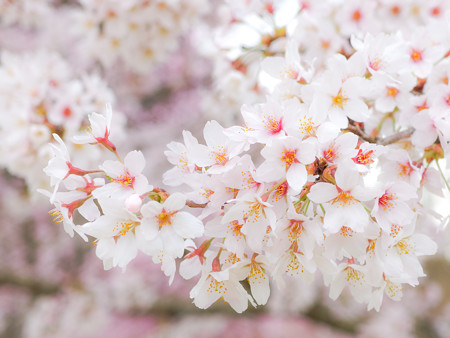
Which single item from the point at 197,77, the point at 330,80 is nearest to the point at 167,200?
the point at 330,80

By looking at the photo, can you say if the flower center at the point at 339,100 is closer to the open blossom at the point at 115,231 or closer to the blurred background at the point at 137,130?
the open blossom at the point at 115,231

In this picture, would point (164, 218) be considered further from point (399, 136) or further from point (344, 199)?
point (399, 136)

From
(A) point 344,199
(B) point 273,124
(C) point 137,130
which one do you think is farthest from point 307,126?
(C) point 137,130

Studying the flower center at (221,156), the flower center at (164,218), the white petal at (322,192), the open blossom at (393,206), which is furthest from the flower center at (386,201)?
the flower center at (164,218)

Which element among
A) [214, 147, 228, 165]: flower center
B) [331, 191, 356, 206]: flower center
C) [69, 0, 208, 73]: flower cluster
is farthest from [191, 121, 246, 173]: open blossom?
[69, 0, 208, 73]: flower cluster

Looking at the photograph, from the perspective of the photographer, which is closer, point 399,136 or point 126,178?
point 126,178

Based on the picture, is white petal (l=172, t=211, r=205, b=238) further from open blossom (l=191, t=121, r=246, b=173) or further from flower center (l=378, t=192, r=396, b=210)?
flower center (l=378, t=192, r=396, b=210)

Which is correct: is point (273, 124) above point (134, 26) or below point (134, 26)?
above
